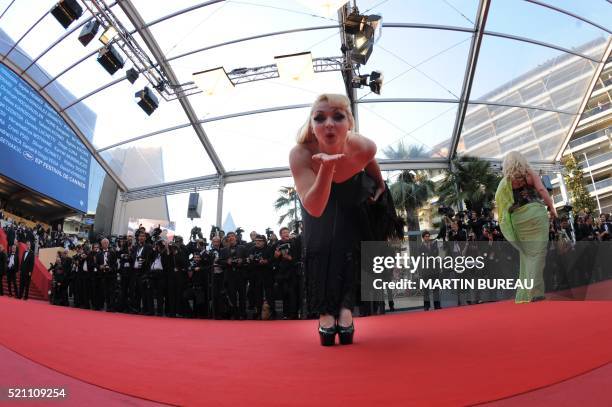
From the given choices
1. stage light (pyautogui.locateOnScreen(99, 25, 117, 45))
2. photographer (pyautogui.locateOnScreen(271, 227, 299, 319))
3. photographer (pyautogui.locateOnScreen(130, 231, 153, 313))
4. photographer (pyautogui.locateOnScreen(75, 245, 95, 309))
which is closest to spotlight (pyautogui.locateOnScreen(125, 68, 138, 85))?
stage light (pyautogui.locateOnScreen(99, 25, 117, 45))

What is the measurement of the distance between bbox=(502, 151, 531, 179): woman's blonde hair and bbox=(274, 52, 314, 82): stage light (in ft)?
22.8

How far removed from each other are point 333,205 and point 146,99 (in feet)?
33.3

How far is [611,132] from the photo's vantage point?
3662cm

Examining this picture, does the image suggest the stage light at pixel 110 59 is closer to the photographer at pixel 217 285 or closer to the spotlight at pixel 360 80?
the photographer at pixel 217 285

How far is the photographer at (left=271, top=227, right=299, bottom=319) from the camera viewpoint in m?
6.37

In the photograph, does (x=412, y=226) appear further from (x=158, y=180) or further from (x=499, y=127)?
(x=158, y=180)

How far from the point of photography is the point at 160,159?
1429 cm

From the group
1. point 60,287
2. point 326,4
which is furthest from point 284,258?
point 60,287

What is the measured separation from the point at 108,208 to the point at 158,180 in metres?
17.1

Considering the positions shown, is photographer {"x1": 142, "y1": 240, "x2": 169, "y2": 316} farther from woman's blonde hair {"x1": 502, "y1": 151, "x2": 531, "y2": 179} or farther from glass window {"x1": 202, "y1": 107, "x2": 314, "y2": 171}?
glass window {"x1": 202, "y1": 107, "x2": 314, "y2": 171}

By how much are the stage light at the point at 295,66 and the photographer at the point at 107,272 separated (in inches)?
243

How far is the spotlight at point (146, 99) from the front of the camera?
34.8ft

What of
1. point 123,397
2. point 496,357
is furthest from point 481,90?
point 123,397

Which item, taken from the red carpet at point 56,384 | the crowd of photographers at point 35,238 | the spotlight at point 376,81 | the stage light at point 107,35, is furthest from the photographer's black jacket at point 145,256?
the crowd of photographers at point 35,238
